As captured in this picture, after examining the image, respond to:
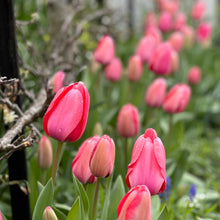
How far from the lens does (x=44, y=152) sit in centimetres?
156

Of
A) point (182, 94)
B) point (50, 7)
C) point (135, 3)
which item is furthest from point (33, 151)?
point (135, 3)

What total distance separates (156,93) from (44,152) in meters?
1.02

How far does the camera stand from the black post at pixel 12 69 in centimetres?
132

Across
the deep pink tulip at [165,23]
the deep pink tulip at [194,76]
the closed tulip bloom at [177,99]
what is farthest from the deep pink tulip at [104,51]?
the deep pink tulip at [165,23]

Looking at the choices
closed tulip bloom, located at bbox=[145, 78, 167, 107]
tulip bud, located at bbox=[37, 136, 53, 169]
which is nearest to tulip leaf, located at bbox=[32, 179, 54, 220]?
tulip bud, located at bbox=[37, 136, 53, 169]

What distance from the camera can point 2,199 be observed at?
72.9 inches

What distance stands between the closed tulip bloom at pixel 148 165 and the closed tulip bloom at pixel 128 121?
0.78m

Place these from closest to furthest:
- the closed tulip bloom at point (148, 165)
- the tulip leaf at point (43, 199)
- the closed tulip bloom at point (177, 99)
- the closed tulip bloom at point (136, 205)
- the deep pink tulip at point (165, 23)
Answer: the closed tulip bloom at point (136, 205), the closed tulip bloom at point (148, 165), the tulip leaf at point (43, 199), the closed tulip bloom at point (177, 99), the deep pink tulip at point (165, 23)

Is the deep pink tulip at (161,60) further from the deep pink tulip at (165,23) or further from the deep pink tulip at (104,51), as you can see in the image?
the deep pink tulip at (165,23)

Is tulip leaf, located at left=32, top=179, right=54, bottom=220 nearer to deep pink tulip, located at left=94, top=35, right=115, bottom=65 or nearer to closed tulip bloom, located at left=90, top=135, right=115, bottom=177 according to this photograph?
closed tulip bloom, located at left=90, top=135, right=115, bottom=177

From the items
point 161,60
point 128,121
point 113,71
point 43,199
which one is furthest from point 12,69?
point 113,71

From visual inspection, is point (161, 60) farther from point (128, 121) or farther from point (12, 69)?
point (12, 69)

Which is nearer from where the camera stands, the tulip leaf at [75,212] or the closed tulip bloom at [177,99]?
the tulip leaf at [75,212]

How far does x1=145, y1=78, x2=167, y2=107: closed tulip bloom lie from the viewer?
7.92 ft
